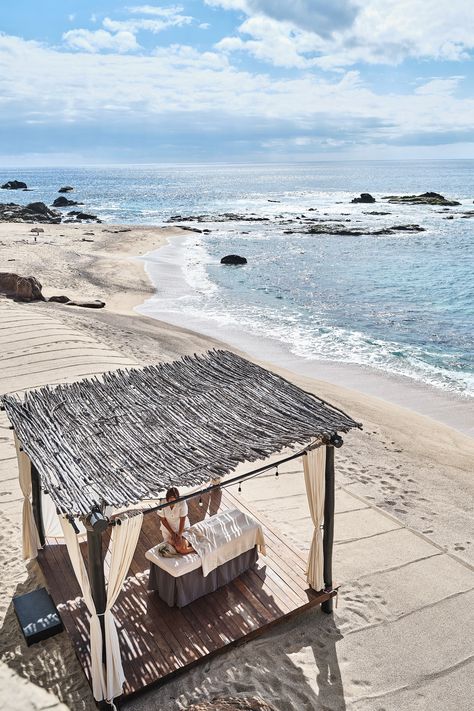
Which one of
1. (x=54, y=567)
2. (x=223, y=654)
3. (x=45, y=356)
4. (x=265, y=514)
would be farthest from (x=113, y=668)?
(x=45, y=356)

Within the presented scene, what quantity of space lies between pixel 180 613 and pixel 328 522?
90.4 inches

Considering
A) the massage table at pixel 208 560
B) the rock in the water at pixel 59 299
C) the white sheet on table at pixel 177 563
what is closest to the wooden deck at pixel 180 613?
the massage table at pixel 208 560

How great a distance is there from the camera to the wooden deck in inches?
258

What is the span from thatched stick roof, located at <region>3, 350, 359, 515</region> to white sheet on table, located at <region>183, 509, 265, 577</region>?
1507 mm

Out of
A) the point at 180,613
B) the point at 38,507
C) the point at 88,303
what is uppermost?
the point at 88,303

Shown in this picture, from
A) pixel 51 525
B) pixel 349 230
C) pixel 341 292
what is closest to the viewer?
pixel 51 525

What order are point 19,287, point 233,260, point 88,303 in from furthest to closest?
point 233,260 < point 88,303 < point 19,287

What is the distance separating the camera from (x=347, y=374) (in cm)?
1903

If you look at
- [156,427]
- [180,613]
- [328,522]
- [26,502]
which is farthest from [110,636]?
[328,522]

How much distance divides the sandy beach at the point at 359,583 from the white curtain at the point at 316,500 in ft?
2.01

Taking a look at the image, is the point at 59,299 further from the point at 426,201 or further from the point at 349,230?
the point at 426,201

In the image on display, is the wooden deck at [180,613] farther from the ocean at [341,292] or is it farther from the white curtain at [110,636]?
the ocean at [341,292]

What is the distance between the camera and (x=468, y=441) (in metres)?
14.0

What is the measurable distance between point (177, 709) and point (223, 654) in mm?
864
